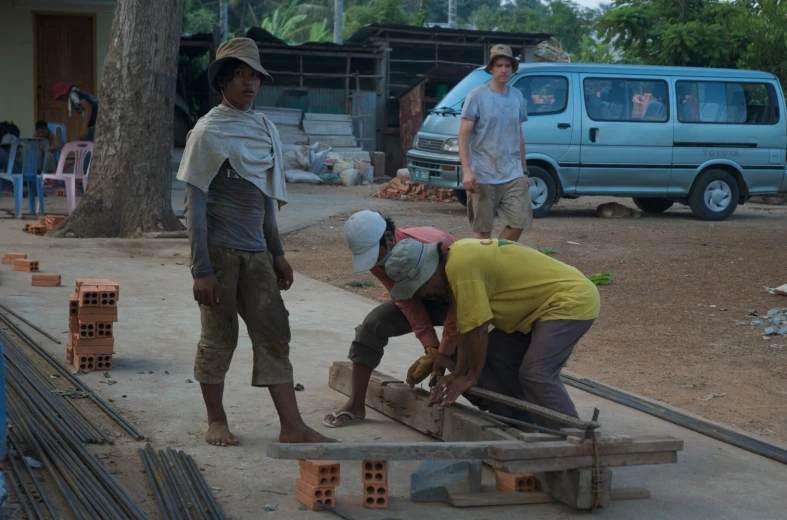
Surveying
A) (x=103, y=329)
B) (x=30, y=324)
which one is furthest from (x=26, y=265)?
(x=103, y=329)

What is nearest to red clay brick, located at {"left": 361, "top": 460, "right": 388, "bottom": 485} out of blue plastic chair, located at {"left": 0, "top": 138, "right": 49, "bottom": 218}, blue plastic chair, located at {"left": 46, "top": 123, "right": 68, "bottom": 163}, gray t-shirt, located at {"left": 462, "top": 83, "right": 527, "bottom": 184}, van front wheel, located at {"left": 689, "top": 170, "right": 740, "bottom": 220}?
gray t-shirt, located at {"left": 462, "top": 83, "right": 527, "bottom": 184}

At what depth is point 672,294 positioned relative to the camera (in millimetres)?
8750

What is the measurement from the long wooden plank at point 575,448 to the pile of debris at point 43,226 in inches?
344

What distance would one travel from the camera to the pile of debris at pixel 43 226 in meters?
11.2

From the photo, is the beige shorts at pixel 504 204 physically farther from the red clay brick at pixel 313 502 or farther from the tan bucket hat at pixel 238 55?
the red clay brick at pixel 313 502

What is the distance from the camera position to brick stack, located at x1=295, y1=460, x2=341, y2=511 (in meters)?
3.61

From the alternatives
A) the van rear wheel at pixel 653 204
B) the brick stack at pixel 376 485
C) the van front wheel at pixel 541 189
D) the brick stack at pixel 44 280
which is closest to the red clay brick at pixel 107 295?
the brick stack at pixel 376 485

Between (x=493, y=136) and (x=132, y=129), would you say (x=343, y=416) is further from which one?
(x=132, y=129)

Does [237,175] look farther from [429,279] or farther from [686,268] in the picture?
[686,268]

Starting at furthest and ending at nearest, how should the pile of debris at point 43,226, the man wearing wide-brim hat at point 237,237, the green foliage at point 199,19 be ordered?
the green foliage at point 199,19, the pile of debris at point 43,226, the man wearing wide-brim hat at point 237,237

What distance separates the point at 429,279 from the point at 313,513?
3.52 ft

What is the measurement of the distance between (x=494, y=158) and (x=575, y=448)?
15.6ft

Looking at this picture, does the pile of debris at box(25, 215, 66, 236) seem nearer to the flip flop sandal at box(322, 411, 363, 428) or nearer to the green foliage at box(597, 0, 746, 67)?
the flip flop sandal at box(322, 411, 363, 428)

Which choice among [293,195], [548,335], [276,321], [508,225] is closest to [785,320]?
[508,225]
